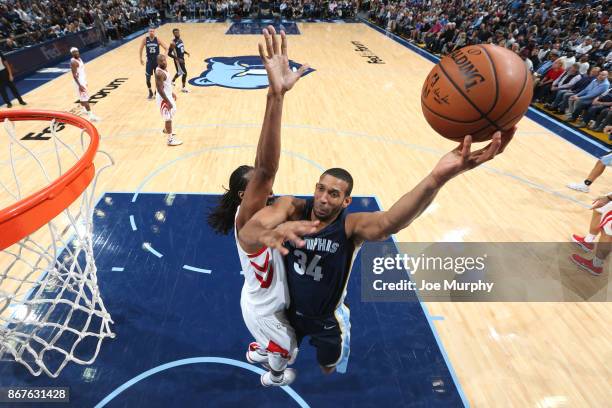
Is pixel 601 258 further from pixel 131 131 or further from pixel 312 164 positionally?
pixel 131 131

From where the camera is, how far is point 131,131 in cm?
774

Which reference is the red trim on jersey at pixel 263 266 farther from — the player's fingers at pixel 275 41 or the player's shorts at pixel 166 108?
the player's shorts at pixel 166 108

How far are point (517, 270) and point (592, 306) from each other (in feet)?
2.54

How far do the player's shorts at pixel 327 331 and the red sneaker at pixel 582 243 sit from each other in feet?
12.7

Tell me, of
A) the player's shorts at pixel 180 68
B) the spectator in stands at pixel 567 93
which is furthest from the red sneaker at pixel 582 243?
the player's shorts at pixel 180 68

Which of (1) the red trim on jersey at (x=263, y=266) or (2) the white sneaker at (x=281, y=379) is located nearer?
(1) the red trim on jersey at (x=263, y=266)

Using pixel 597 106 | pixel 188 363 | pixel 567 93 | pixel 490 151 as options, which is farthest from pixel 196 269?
pixel 567 93

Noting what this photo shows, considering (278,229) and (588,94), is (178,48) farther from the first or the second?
(588,94)

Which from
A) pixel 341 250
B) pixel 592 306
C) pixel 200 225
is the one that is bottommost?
pixel 592 306

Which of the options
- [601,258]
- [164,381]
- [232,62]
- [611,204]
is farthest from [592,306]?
[232,62]

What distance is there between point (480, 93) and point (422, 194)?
76 centimetres

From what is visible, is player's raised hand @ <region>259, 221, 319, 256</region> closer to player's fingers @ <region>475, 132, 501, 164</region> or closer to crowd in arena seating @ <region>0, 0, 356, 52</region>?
player's fingers @ <region>475, 132, 501, 164</region>

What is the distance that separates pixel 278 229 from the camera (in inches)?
61.0

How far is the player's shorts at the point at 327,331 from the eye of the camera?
251cm
